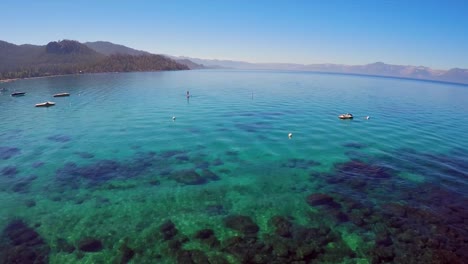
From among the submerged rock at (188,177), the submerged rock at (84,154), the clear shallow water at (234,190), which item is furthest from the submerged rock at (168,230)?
the submerged rock at (84,154)

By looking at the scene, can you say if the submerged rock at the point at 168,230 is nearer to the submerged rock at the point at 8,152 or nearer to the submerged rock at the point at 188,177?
the submerged rock at the point at 188,177

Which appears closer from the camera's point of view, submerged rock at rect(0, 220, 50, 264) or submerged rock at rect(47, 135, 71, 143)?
submerged rock at rect(0, 220, 50, 264)

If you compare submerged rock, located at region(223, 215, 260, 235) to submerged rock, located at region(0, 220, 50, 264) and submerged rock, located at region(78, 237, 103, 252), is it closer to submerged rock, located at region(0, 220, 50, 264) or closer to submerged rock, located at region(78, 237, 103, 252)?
submerged rock, located at region(78, 237, 103, 252)

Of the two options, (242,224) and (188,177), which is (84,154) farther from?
(242,224)

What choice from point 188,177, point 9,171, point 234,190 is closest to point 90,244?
point 188,177

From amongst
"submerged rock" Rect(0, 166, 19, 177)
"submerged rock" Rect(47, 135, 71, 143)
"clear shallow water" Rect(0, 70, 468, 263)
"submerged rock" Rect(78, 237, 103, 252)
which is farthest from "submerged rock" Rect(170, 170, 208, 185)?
"submerged rock" Rect(47, 135, 71, 143)

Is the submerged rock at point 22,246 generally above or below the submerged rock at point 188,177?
below

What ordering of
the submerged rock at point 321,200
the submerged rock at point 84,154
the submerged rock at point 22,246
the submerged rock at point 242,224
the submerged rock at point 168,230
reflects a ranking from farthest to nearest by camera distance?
the submerged rock at point 84,154, the submerged rock at point 321,200, the submerged rock at point 242,224, the submerged rock at point 168,230, the submerged rock at point 22,246

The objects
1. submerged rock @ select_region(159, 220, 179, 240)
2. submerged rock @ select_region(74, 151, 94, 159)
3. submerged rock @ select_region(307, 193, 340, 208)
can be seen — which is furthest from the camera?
submerged rock @ select_region(74, 151, 94, 159)
